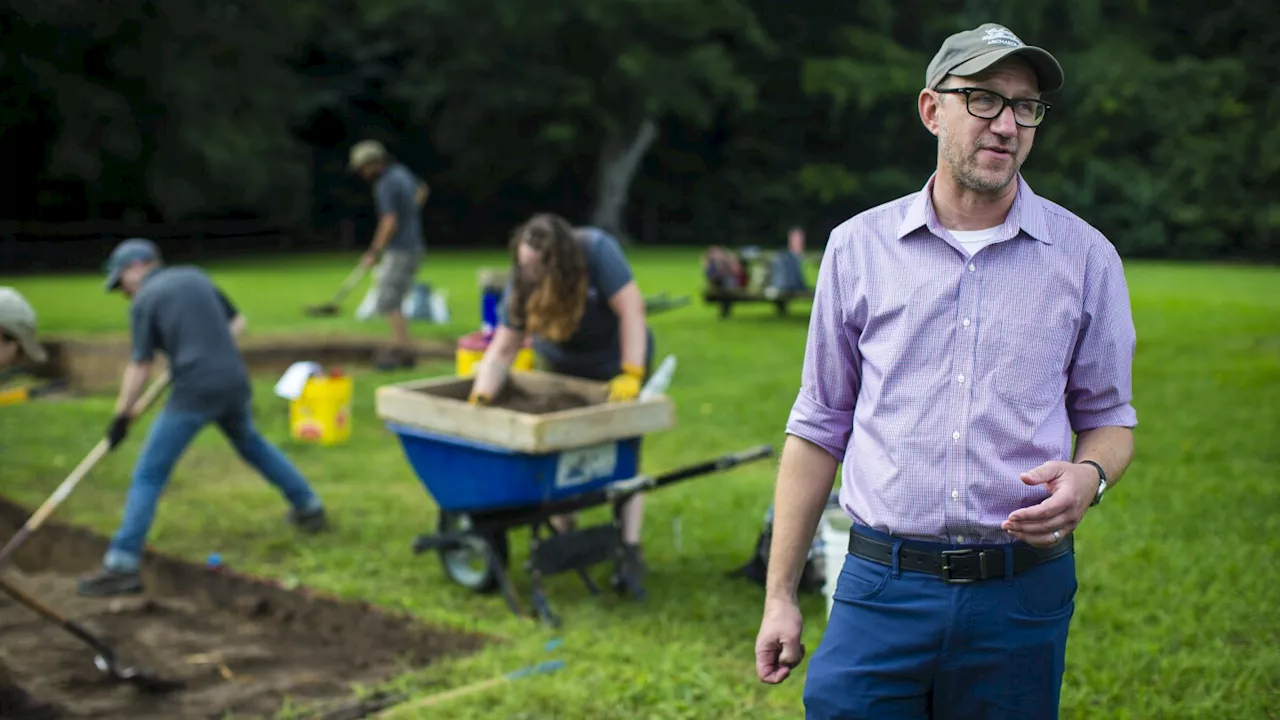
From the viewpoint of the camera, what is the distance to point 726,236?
3481cm

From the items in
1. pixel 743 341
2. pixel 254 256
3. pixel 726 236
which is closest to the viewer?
pixel 743 341

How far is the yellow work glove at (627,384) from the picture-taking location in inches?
211

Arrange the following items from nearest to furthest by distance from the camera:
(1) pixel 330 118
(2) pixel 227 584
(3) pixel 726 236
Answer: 1. (2) pixel 227 584
2. (1) pixel 330 118
3. (3) pixel 726 236

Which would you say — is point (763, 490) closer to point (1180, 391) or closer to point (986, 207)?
point (1180, 391)

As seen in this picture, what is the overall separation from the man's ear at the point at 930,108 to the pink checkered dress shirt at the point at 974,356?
0.12 m

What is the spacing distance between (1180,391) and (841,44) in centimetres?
2609

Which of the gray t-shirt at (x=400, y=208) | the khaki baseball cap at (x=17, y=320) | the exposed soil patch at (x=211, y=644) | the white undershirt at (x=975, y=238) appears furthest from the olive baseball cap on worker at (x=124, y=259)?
the gray t-shirt at (x=400, y=208)

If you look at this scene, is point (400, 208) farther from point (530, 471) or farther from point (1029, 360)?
point (1029, 360)

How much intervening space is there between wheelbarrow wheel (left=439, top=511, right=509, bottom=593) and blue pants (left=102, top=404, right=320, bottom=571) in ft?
3.85

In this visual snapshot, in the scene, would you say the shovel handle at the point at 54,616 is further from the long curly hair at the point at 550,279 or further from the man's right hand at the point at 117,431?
the long curly hair at the point at 550,279

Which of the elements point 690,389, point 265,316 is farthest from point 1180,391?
point 265,316

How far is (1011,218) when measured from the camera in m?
2.22

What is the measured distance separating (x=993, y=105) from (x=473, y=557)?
3.96 meters


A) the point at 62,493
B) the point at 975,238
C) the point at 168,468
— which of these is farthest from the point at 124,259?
the point at 975,238
